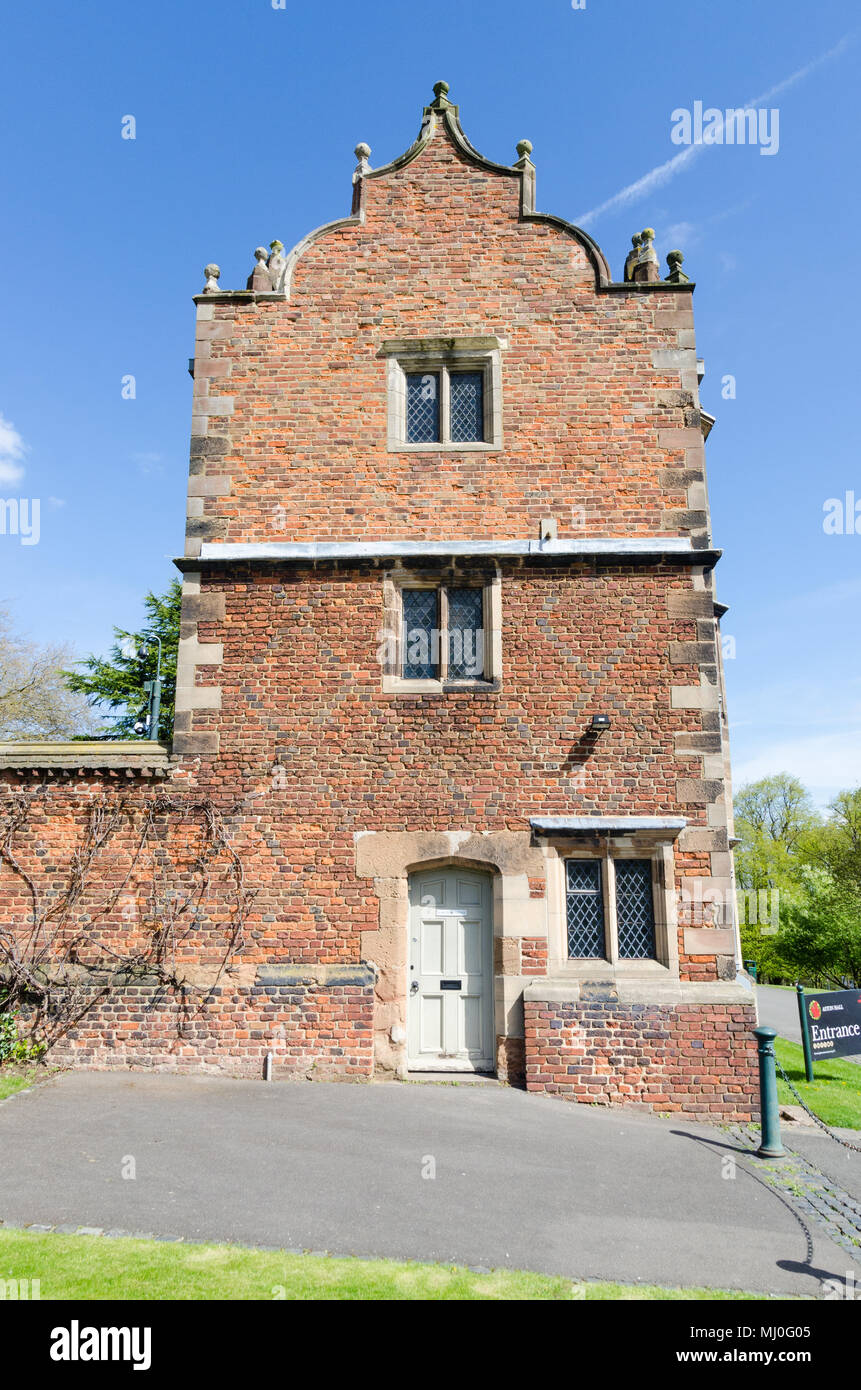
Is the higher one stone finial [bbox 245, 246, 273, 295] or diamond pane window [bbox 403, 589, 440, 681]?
stone finial [bbox 245, 246, 273, 295]

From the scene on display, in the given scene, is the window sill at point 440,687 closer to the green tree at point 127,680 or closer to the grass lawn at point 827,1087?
the grass lawn at point 827,1087

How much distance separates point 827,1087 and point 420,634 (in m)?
8.17

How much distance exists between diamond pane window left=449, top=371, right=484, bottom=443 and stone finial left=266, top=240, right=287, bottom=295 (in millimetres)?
2565

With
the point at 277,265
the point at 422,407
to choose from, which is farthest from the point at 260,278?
the point at 422,407

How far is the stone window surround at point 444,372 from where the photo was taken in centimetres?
1046

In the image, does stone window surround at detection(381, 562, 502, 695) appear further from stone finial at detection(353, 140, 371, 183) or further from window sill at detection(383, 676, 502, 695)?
stone finial at detection(353, 140, 371, 183)

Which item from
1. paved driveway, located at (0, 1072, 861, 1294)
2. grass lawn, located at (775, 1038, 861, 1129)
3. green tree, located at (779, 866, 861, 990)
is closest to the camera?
paved driveway, located at (0, 1072, 861, 1294)

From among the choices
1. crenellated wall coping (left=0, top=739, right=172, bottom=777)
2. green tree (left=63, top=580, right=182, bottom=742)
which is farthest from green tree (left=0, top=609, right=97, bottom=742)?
crenellated wall coping (left=0, top=739, right=172, bottom=777)

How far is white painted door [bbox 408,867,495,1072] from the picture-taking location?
30.4ft

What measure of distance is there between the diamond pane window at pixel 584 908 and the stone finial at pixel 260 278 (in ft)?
27.4

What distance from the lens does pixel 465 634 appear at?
10.2m
